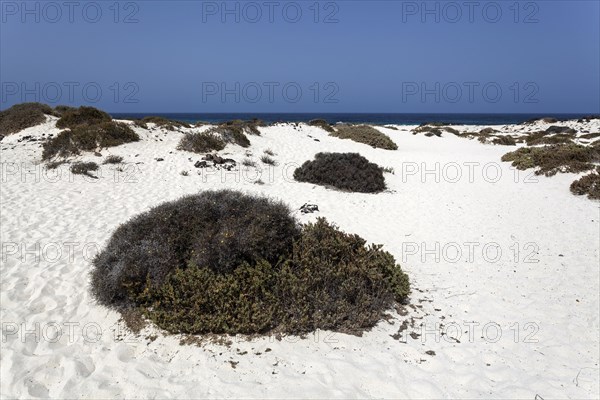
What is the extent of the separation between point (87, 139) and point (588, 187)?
19.6m

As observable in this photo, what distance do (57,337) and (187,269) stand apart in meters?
1.75

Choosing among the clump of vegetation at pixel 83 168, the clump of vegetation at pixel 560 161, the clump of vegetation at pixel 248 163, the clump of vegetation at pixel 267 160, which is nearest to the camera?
the clump of vegetation at pixel 83 168

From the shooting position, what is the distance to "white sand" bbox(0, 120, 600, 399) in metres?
4.10

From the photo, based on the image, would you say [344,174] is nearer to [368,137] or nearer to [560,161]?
[560,161]

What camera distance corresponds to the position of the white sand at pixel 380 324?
4.10 metres

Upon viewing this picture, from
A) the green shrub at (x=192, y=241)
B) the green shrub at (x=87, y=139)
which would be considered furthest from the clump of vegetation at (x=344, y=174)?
the green shrub at (x=87, y=139)

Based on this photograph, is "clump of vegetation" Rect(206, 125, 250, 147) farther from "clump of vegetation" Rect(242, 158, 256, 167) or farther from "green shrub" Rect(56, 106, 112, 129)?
"green shrub" Rect(56, 106, 112, 129)

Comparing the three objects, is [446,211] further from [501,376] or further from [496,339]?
[501,376]

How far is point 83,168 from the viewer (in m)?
14.0

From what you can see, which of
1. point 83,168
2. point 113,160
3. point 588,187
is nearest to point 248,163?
point 113,160

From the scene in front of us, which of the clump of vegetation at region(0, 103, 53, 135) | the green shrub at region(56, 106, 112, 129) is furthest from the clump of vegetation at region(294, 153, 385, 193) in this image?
the clump of vegetation at region(0, 103, 53, 135)

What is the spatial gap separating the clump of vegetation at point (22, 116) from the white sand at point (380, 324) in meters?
12.9

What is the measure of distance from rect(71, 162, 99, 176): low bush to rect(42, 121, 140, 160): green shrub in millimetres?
2209

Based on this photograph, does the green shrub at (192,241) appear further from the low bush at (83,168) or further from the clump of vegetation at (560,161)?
the clump of vegetation at (560,161)
